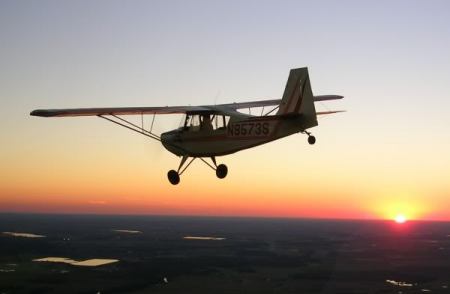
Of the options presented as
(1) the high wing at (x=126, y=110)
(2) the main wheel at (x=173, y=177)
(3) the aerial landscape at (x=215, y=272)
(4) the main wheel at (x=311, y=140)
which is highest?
(1) the high wing at (x=126, y=110)

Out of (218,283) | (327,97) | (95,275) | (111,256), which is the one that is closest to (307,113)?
(327,97)

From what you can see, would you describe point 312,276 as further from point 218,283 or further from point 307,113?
point 307,113

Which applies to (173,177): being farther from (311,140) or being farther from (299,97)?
(299,97)

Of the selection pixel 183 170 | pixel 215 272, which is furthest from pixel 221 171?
pixel 215 272

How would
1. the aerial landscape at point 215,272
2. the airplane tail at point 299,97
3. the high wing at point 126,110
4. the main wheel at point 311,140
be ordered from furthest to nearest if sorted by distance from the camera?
1. the aerial landscape at point 215,272
2. the high wing at point 126,110
3. the main wheel at point 311,140
4. the airplane tail at point 299,97

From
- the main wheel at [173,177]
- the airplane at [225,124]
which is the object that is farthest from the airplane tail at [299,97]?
the main wheel at [173,177]

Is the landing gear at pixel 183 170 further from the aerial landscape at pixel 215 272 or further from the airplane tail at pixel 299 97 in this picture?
the aerial landscape at pixel 215 272

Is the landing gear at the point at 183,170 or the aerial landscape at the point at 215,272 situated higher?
the landing gear at the point at 183,170

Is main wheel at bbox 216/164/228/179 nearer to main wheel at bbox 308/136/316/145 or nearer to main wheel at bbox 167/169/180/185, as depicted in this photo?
main wheel at bbox 167/169/180/185
